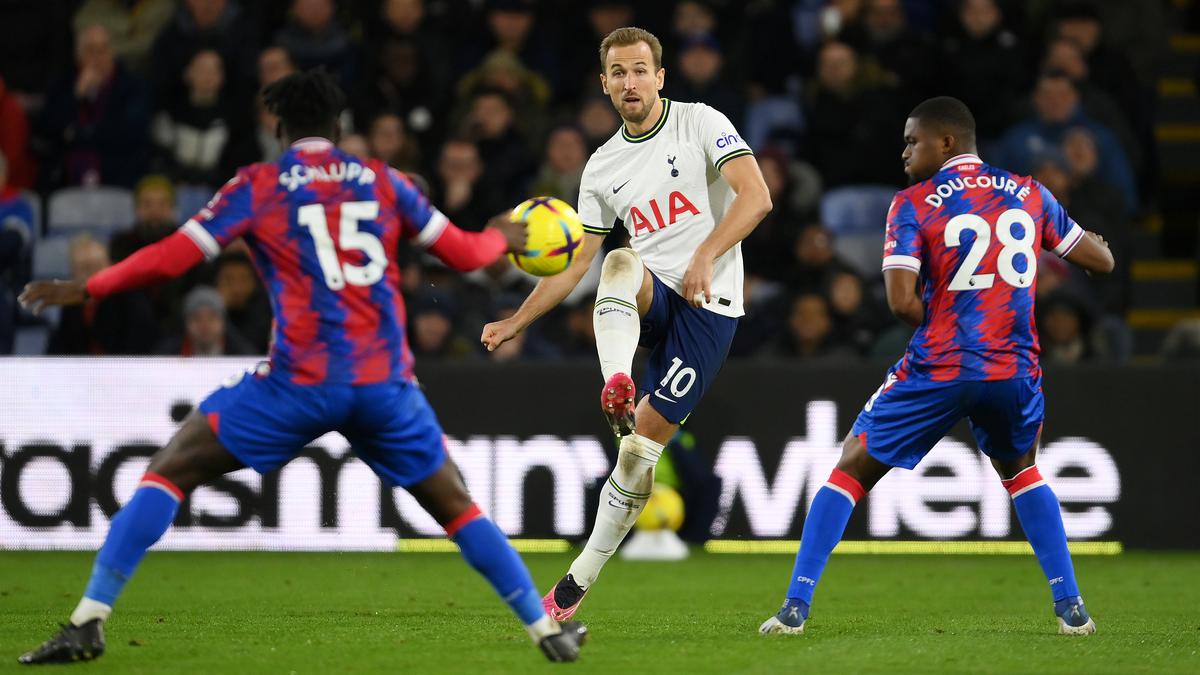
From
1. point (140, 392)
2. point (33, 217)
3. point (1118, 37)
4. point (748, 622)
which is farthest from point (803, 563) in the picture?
point (1118, 37)

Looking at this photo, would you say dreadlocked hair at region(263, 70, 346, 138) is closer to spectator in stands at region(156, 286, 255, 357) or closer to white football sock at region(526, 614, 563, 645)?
white football sock at region(526, 614, 563, 645)

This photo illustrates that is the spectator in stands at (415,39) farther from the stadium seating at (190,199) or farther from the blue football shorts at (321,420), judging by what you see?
the blue football shorts at (321,420)

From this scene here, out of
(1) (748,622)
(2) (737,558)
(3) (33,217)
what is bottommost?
(2) (737,558)

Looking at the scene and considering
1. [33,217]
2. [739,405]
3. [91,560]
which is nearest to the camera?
[91,560]

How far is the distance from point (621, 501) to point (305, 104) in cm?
259

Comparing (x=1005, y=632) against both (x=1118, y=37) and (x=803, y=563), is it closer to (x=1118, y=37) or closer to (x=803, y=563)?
(x=803, y=563)

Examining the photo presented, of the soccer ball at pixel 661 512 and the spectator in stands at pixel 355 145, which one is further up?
the spectator in stands at pixel 355 145

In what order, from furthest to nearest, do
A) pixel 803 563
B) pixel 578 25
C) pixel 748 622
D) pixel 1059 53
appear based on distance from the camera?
pixel 578 25 → pixel 1059 53 → pixel 748 622 → pixel 803 563

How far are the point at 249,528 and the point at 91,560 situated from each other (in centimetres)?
103

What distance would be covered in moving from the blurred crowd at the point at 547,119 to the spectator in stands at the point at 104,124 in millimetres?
21

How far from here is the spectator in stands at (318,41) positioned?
15.4 metres

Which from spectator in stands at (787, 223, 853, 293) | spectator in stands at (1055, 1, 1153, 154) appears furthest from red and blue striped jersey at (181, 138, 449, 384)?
spectator in stands at (1055, 1, 1153, 154)

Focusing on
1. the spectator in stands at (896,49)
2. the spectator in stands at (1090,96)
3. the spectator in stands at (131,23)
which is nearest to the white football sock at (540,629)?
the spectator in stands at (896,49)

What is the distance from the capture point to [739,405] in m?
11.8
